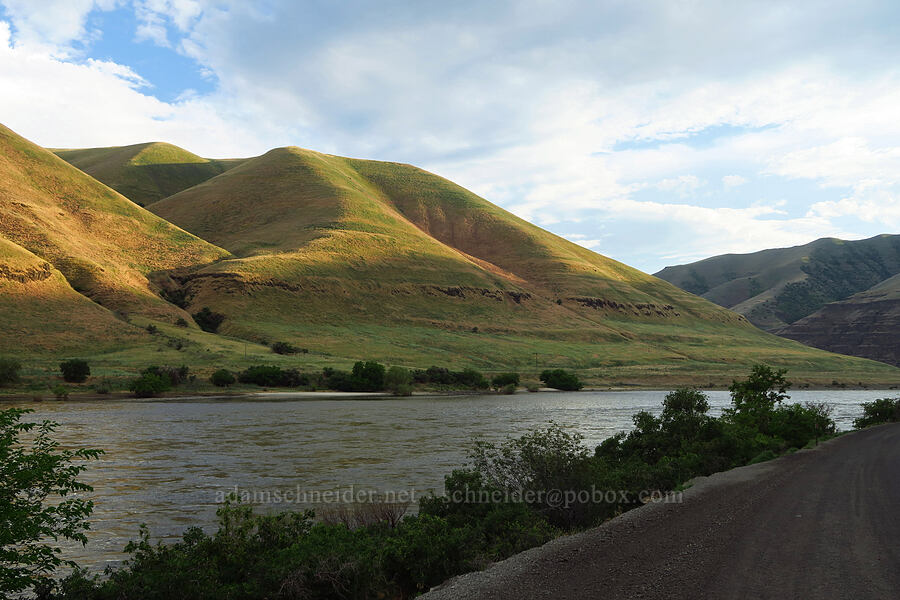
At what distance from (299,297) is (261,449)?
10164 centimetres

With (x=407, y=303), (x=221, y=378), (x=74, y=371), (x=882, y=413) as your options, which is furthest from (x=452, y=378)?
(x=882, y=413)

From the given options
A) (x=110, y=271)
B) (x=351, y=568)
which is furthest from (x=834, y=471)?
(x=110, y=271)

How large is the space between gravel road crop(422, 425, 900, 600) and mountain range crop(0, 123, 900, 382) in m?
86.4

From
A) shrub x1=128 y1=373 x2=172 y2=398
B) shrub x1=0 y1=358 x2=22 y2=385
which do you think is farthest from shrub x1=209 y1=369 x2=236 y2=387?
shrub x1=0 y1=358 x2=22 y2=385

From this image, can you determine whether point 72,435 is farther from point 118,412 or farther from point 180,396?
point 180,396

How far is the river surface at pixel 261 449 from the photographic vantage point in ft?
66.5

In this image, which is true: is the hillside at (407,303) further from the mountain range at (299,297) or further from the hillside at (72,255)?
the hillside at (72,255)

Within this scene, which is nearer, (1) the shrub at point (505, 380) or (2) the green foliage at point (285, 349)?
(1) the shrub at point (505, 380)

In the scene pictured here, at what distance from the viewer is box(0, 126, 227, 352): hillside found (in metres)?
92.6

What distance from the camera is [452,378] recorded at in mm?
101750

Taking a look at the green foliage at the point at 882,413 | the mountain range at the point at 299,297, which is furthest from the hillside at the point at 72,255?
the green foliage at the point at 882,413

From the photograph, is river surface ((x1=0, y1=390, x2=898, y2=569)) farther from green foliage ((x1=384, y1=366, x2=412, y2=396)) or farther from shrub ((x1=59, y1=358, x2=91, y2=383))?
green foliage ((x1=384, y1=366, x2=412, y2=396))

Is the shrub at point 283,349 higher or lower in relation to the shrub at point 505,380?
higher

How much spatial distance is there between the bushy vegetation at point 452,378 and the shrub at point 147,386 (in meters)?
39.3
